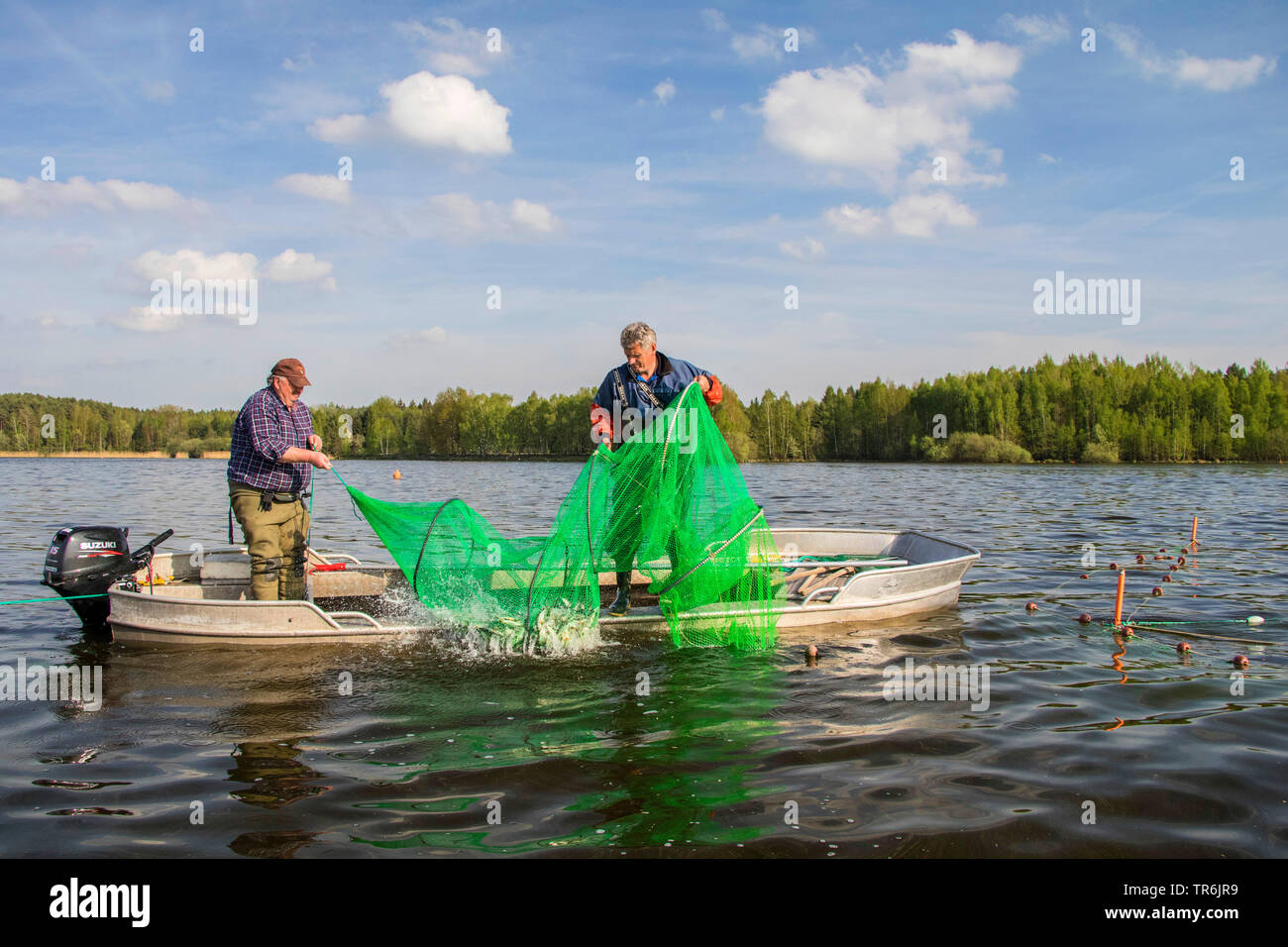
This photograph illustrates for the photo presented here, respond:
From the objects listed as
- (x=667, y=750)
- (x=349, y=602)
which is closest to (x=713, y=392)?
(x=667, y=750)

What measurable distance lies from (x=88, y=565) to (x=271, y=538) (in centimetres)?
209

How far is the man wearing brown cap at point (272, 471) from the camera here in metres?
8.29

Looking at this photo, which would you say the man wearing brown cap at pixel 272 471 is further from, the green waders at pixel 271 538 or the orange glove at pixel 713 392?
the orange glove at pixel 713 392

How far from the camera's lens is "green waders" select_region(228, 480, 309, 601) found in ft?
27.6

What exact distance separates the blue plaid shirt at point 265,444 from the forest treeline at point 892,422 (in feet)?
234

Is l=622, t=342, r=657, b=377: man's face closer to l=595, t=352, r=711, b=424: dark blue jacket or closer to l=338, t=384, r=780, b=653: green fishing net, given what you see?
l=595, t=352, r=711, b=424: dark blue jacket

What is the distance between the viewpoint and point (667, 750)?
18.5 ft

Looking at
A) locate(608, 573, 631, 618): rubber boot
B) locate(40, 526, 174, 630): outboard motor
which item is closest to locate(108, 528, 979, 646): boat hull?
locate(608, 573, 631, 618): rubber boot

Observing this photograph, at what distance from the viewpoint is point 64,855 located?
422cm

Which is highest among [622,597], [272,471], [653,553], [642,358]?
[642,358]

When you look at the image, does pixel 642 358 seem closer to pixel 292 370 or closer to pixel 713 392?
pixel 713 392

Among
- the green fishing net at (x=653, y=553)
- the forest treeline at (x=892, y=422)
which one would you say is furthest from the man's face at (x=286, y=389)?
the forest treeline at (x=892, y=422)
